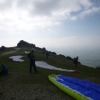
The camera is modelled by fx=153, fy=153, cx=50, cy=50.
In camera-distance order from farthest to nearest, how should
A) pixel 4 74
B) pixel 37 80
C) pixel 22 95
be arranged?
pixel 4 74, pixel 37 80, pixel 22 95

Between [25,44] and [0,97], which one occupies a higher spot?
[25,44]

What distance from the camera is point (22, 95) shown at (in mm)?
14117

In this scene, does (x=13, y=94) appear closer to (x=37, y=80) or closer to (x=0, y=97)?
(x=0, y=97)

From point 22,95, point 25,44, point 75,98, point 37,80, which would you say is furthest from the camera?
point 25,44

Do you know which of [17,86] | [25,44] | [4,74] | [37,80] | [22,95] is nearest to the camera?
[22,95]

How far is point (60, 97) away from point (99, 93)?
348 centimetres

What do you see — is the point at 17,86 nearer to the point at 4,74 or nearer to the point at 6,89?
the point at 6,89

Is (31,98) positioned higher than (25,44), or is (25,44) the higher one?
(25,44)

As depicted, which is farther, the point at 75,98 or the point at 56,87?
the point at 56,87

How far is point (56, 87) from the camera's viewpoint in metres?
16.6

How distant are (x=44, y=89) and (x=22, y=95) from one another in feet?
8.79

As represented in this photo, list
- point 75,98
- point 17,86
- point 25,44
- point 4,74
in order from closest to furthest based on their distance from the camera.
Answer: point 75,98, point 17,86, point 4,74, point 25,44

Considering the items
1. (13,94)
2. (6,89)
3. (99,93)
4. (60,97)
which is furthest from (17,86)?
(99,93)

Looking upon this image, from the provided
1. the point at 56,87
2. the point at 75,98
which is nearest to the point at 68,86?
the point at 56,87
